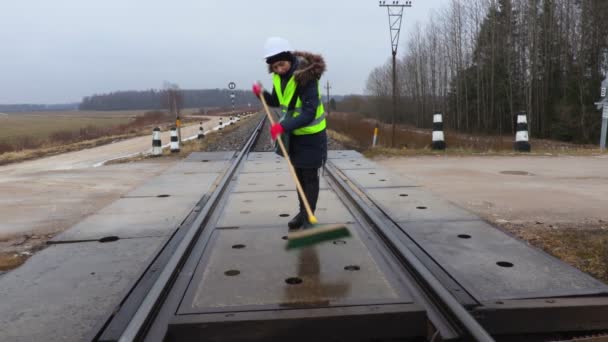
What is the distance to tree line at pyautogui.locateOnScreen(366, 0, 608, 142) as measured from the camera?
3092 centimetres

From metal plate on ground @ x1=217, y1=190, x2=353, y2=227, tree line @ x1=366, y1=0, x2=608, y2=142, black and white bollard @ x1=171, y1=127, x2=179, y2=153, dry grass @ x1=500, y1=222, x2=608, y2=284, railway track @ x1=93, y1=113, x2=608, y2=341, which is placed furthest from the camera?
tree line @ x1=366, y1=0, x2=608, y2=142

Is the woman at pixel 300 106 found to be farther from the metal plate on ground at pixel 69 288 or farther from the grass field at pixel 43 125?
the grass field at pixel 43 125

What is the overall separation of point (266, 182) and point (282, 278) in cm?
365

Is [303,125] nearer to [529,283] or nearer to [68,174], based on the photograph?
[529,283]

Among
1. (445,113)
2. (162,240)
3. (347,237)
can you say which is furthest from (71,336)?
(445,113)

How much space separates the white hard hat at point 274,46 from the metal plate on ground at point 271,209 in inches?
61.8

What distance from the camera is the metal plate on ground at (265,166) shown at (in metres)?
7.79

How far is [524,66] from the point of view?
36.8 meters

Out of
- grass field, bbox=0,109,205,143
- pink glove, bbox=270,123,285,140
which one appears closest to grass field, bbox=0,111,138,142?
grass field, bbox=0,109,205,143

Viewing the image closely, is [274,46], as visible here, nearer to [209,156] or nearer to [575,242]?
[575,242]

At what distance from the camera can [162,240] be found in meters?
3.85

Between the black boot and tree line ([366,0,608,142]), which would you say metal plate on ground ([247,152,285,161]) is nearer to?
the black boot

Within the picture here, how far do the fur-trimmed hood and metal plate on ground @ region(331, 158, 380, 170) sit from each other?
13.7 ft

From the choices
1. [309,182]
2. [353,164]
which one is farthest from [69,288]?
[353,164]
